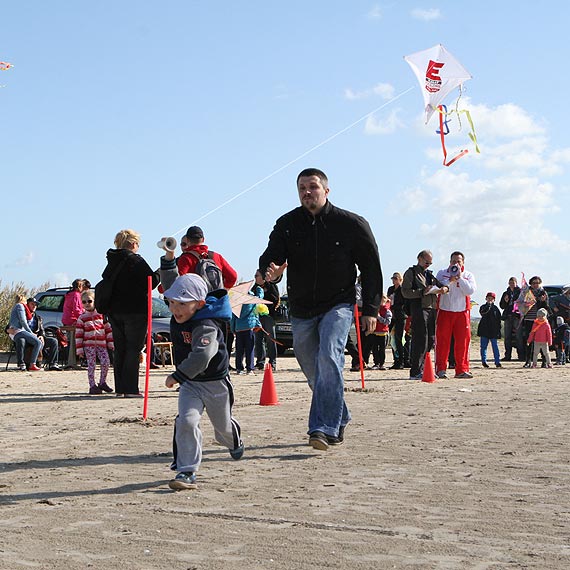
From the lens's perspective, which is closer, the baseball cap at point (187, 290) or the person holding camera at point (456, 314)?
the baseball cap at point (187, 290)

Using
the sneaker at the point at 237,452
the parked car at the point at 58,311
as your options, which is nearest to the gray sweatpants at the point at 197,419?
the sneaker at the point at 237,452

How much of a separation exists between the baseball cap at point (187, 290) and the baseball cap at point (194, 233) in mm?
4201

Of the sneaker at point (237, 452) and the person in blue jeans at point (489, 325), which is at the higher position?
the person in blue jeans at point (489, 325)

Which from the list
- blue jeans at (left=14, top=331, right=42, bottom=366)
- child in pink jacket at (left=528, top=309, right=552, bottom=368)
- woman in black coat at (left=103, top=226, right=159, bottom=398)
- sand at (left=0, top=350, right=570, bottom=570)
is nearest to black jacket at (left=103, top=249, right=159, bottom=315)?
woman in black coat at (left=103, top=226, right=159, bottom=398)

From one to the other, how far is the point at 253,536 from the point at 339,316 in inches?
129

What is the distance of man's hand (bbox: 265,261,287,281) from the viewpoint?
8039 mm

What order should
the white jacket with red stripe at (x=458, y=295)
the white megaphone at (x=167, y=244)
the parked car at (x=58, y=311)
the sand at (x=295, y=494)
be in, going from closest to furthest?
the sand at (x=295, y=494), the white megaphone at (x=167, y=244), the white jacket with red stripe at (x=458, y=295), the parked car at (x=58, y=311)

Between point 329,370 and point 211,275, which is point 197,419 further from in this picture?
point 211,275

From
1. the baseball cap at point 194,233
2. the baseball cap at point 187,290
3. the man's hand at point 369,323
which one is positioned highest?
the baseball cap at point 194,233

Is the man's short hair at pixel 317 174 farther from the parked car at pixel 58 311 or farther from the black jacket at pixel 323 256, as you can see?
the parked car at pixel 58 311

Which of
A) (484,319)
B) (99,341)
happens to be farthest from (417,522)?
(484,319)

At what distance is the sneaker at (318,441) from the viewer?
7664mm

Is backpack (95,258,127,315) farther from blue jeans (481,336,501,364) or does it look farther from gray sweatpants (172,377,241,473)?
blue jeans (481,336,501,364)

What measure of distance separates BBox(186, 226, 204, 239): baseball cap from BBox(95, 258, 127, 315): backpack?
7.92 ft
